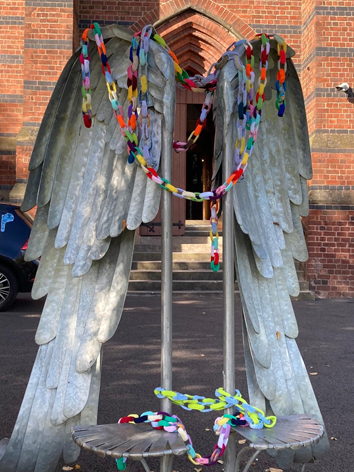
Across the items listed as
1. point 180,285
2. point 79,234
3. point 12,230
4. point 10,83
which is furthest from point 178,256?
point 79,234

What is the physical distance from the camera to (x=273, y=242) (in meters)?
2.43

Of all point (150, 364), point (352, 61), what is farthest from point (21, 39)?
point (150, 364)

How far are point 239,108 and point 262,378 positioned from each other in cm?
109

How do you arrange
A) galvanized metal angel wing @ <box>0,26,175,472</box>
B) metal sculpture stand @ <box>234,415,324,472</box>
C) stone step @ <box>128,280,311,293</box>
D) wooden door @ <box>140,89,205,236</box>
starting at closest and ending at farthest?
metal sculpture stand @ <box>234,415,324,472</box> → galvanized metal angel wing @ <box>0,26,175,472</box> → stone step @ <box>128,280,311,293</box> → wooden door @ <box>140,89,205,236</box>

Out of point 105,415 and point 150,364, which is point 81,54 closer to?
point 105,415

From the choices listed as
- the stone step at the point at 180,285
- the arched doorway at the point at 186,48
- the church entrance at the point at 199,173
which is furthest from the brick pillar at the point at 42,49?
the church entrance at the point at 199,173

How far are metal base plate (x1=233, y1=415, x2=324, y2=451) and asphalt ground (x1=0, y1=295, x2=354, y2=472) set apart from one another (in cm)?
76

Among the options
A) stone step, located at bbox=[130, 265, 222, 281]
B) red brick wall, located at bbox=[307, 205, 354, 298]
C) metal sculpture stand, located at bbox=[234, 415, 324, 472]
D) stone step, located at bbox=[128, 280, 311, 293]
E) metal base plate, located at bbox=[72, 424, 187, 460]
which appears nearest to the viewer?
metal base plate, located at bbox=[72, 424, 187, 460]

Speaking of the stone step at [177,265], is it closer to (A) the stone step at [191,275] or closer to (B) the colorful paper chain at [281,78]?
(A) the stone step at [191,275]

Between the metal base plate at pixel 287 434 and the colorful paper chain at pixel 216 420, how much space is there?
0.04m

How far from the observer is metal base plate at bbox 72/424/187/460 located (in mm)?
1867

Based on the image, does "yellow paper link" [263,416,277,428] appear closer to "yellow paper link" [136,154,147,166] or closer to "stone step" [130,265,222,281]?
"yellow paper link" [136,154,147,166]

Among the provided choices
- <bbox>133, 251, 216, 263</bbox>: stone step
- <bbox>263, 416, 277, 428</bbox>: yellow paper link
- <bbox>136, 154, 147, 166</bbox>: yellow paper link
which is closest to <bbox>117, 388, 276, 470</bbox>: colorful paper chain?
<bbox>263, 416, 277, 428</bbox>: yellow paper link

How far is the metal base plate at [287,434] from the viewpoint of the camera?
6.45 feet
